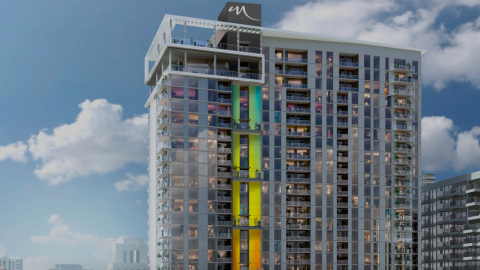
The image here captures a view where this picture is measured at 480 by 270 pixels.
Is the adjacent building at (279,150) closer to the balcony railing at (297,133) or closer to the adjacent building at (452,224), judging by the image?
the balcony railing at (297,133)

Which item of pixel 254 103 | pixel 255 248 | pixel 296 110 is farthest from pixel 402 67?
pixel 255 248

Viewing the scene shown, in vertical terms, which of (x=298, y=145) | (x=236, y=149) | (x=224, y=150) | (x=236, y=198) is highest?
(x=298, y=145)

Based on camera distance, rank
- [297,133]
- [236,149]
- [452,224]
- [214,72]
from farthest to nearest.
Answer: [452,224] < [297,133] < [236,149] < [214,72]

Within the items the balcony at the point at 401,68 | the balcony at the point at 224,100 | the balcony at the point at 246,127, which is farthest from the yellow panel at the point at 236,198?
the balcony at the point at 401,68

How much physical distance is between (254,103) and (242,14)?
18.7 m

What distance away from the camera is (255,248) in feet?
377

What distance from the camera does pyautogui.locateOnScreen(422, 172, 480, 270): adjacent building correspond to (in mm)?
134625

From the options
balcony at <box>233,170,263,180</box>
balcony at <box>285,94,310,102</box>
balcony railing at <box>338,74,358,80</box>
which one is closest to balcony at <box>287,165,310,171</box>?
balcony at <box>233,170,263,180</box>

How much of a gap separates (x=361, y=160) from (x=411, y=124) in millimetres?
14929

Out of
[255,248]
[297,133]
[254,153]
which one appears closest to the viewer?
[255,248]

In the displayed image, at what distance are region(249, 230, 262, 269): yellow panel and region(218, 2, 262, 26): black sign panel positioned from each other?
140 feet

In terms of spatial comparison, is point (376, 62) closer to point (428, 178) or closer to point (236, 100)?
point (236, 100)

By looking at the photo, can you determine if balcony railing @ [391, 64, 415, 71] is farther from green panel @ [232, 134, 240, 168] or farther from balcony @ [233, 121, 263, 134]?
green panel @ [232, 134, 240, 168]

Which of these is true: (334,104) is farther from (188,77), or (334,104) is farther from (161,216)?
(161,216)
